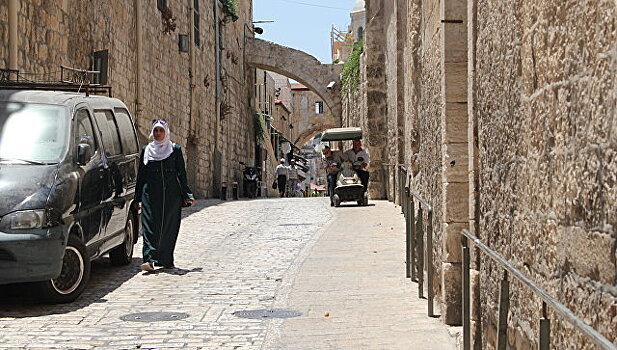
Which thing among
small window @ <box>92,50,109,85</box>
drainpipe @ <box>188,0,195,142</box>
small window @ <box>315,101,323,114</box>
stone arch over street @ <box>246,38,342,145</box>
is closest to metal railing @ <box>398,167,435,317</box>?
small window @ <box>92,50,109,85</box>

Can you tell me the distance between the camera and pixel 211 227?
1443 centimetres

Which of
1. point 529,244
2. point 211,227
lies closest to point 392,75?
point 211,227

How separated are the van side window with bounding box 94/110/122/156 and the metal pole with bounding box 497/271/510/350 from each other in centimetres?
594

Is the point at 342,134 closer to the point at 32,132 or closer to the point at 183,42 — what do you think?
the point at 183,42

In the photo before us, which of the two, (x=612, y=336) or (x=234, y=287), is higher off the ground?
(x=612, y=336)

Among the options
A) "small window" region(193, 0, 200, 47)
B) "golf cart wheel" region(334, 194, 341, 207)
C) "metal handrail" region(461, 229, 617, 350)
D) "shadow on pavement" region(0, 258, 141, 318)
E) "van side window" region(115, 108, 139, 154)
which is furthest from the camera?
"small window" region(193, 0, 200, 47)

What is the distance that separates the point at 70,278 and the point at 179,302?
0.95 m

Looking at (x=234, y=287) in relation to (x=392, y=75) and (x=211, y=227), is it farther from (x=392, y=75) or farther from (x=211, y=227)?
(x=392, y=75)

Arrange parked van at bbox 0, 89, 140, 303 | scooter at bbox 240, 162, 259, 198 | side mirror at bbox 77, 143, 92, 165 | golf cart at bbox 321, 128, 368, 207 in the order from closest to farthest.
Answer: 1. parked van at bbox 0, 89, 140, 303
2. side mirror at bbox 77, 143, 92, 165
3. golf cart at bbox 321, 128, 368, 207
4. scooter at bbox 240, 162, 259, 198

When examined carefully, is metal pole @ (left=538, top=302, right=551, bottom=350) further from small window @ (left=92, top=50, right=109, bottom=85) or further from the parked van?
small window @ (left=92, top=50, right=109, bottom=85)

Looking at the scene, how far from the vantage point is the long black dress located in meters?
9.14

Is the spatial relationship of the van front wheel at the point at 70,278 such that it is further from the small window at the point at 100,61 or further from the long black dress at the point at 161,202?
the small window at the point at 100,61

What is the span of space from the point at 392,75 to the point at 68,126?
39.8 feet

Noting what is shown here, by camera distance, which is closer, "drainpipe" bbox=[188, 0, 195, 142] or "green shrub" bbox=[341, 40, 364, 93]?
"drainpipe" bbox=[188, 0, 195, 142]
